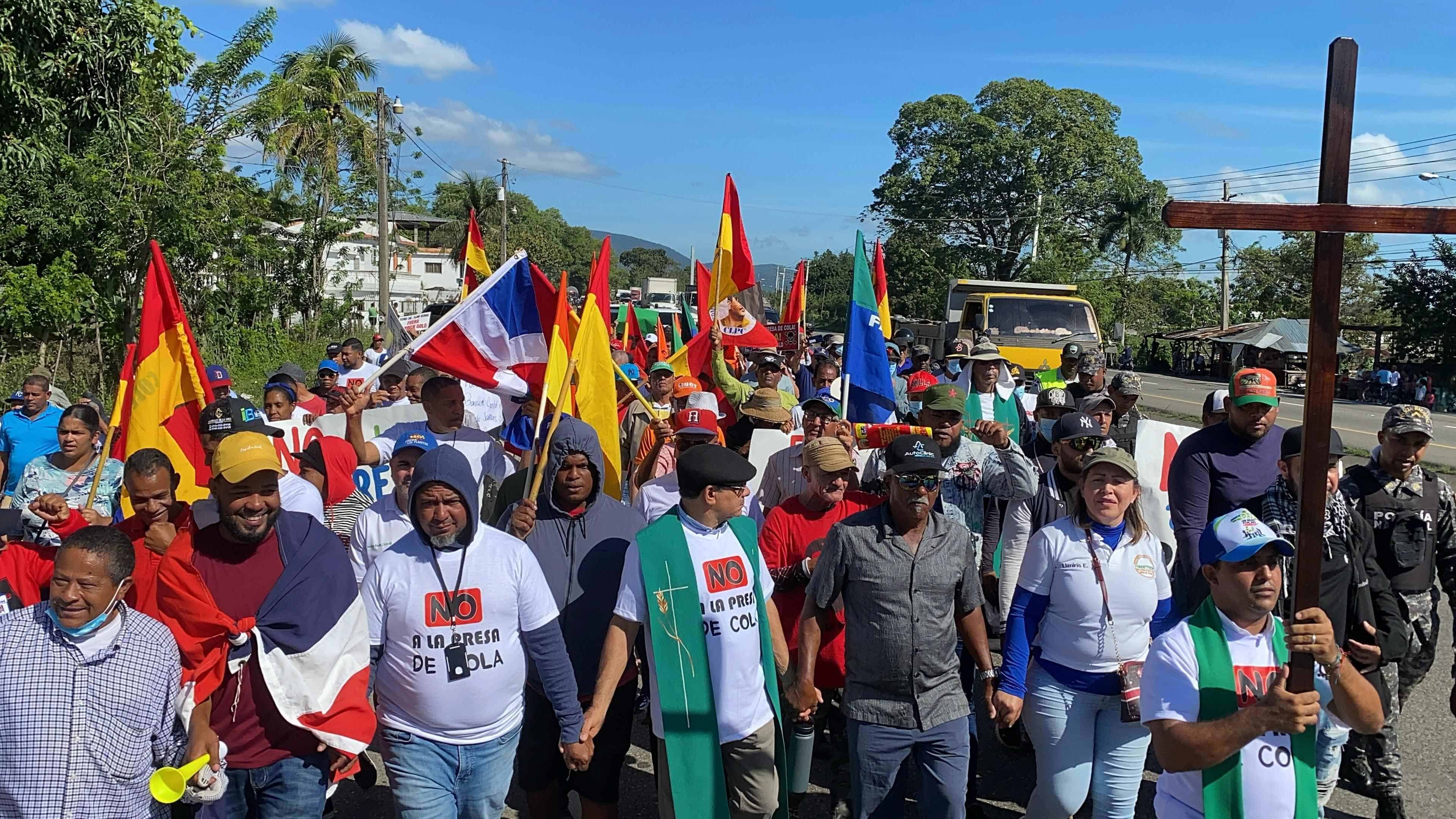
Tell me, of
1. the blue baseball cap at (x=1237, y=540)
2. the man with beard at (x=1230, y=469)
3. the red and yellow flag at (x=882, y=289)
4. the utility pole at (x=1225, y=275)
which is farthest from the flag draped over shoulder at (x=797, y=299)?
the utility pole at (x=1225, y=275)

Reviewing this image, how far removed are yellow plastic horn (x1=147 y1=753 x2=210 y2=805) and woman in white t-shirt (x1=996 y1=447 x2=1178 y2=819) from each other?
2.74 meters

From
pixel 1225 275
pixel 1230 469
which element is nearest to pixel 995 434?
pixel 1230 469

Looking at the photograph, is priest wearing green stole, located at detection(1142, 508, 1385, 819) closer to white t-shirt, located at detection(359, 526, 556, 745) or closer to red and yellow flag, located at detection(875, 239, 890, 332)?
white t-shirt, located at detection(359, 526, 556, 745)

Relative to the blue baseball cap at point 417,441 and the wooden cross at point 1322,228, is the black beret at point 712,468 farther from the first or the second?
the wooden cross at point 1322,228

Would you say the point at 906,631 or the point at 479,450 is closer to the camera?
the point at 906,631

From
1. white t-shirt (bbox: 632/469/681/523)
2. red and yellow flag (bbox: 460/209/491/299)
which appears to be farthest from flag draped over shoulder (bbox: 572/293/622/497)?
red and yellow flag (bbox: 460/209/491/299)

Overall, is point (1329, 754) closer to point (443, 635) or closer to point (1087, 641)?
point (1087, 641)

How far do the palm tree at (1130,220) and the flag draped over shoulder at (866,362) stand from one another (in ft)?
161

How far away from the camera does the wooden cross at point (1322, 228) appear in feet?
8.40

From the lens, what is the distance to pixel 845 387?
22.7ft

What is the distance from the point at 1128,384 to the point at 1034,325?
12.8m

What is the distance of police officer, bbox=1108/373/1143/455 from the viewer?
7.24m

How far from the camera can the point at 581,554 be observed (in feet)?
14.0

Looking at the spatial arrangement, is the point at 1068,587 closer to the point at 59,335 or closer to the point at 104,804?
the point at 104,804
